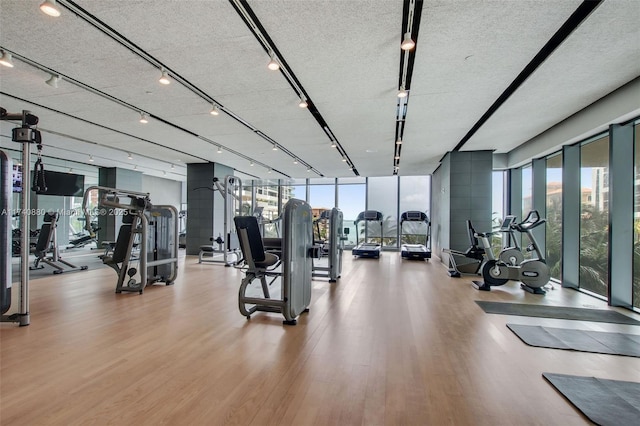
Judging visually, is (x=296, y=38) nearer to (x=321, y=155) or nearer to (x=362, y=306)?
(x=362, y=306)

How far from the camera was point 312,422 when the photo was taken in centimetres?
169

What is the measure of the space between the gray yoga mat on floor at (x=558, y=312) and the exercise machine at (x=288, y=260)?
2.51 metres

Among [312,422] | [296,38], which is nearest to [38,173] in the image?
[296,38]

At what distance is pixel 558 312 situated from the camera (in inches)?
151

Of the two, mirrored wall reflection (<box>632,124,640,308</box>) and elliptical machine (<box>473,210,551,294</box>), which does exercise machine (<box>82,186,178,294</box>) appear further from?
mirrored wall reflection (<box>632,124,640,308</box>)

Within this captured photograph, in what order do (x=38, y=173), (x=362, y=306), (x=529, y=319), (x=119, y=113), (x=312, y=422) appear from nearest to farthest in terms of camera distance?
(x=312, y=422)
(x=38, y=173)
(x=529, y=319)
(x=362, y=306)
(x=119, y=113)

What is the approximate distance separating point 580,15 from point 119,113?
622cm

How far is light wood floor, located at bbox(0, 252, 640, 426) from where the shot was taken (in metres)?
1.78

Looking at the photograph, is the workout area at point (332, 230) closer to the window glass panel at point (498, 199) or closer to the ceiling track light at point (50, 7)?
the ceiling track light at point (50, 7)

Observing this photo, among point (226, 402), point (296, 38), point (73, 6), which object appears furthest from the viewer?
point (296, 38)

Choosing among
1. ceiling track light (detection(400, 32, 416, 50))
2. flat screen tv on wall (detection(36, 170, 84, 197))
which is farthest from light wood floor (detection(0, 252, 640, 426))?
flat screen tv on wall (detection(36, 170, 84, 197))

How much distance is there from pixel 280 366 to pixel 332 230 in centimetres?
364

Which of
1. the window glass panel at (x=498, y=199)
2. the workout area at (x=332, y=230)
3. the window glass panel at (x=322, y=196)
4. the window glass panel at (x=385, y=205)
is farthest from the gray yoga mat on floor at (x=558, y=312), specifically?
the window glass panel at (x=322, y=196)

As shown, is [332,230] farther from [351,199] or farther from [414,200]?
[414,200]
